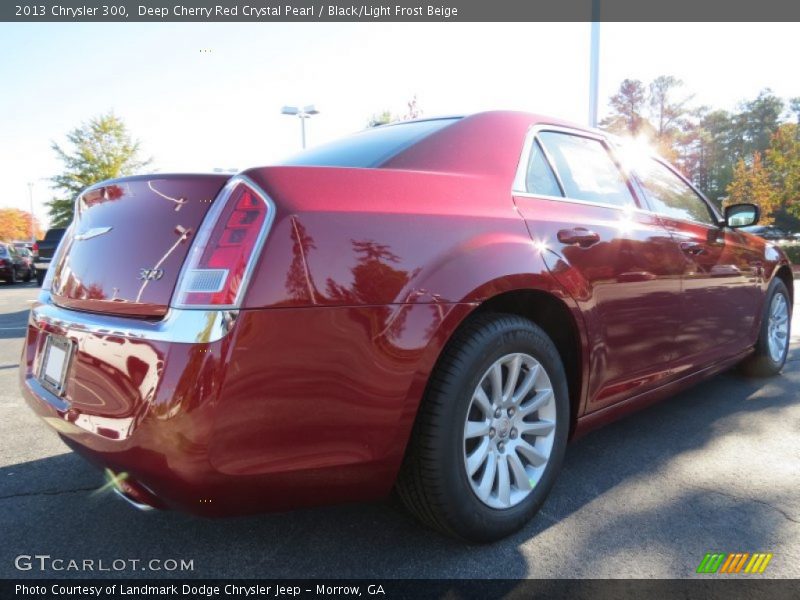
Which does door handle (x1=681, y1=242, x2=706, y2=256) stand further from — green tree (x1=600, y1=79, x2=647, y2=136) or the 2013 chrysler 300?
green tree (x1=600, y1=79, x2=647, y2=136)

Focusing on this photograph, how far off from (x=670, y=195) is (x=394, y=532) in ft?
8.16

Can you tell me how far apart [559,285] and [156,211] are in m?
1.46

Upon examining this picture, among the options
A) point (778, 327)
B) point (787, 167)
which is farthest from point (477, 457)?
point (787, 167)

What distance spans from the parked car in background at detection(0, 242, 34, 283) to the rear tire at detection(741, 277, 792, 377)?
23.1m

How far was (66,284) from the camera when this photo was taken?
2062mm

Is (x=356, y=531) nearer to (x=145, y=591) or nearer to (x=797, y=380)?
(x=145, y=591)

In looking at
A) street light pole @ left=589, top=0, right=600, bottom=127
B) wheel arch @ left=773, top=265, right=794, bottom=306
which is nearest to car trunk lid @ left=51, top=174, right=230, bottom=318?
wheel arch @ left=773, top=265, right=794, bottom=306

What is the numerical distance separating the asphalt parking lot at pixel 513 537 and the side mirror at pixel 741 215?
4.68 ft

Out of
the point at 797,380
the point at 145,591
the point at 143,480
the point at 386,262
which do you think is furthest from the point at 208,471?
the point at 797,380

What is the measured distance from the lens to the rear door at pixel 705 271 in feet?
10.0

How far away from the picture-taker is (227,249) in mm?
1563

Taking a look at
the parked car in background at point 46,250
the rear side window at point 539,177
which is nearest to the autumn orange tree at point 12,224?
the parked car in background at point 46,250

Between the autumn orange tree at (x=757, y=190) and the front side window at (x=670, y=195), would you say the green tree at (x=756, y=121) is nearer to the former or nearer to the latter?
the autumn orange tree at (x=757, y=190)
